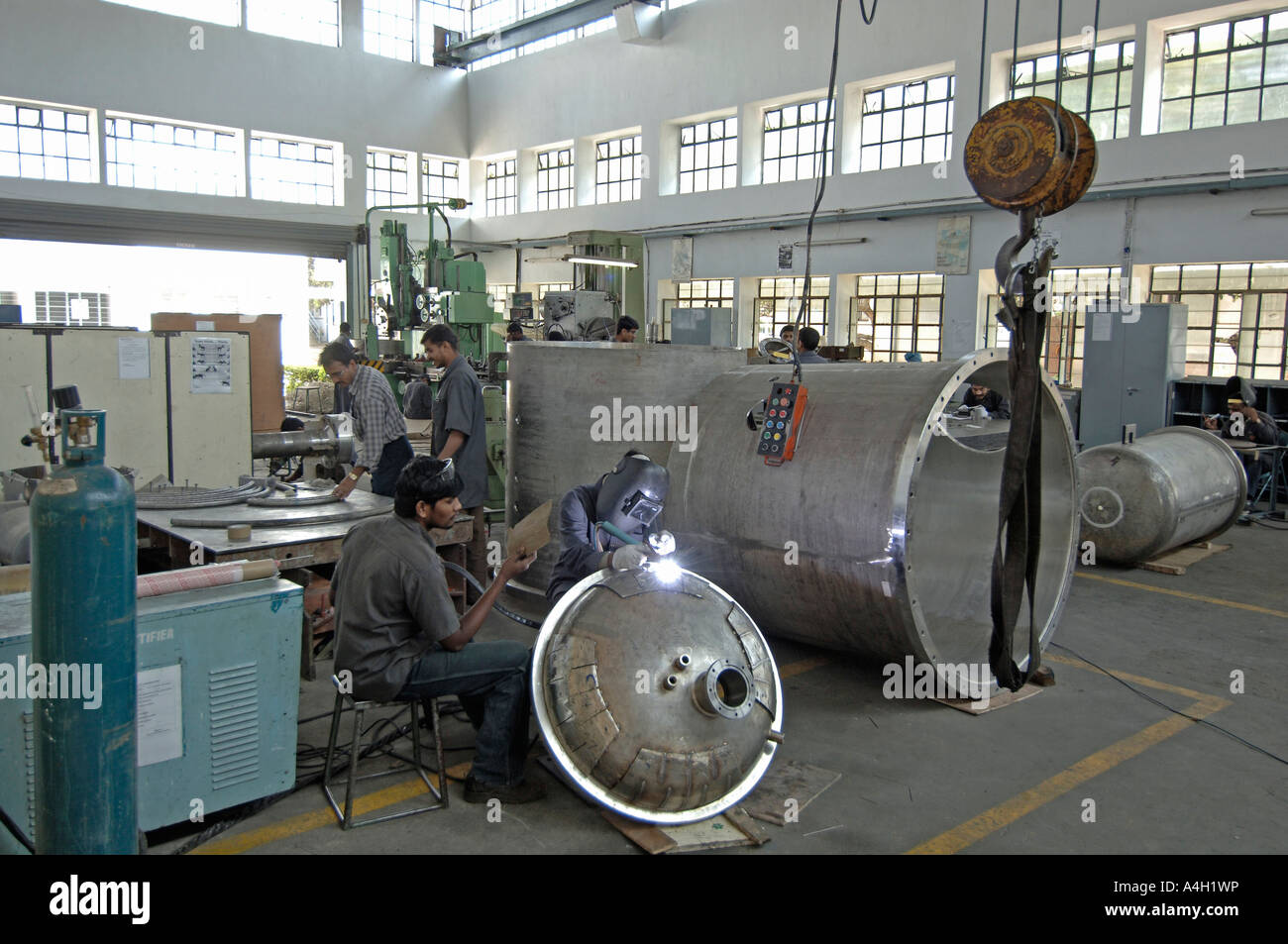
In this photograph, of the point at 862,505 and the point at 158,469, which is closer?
the point at 862,505

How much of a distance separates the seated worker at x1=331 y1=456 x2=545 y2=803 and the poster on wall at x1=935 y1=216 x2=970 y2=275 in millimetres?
13895

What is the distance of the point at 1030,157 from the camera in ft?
11.3

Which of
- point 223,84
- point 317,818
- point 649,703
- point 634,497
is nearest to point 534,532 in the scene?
point 634,497

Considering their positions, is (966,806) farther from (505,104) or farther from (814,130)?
(505,104)

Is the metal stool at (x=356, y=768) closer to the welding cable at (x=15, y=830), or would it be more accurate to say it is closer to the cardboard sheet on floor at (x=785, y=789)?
the welding cable at (x=15, y=830)

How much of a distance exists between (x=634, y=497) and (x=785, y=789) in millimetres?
1437

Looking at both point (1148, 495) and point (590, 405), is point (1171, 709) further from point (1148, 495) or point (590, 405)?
point (590, 405)

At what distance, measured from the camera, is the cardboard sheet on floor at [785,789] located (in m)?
3.80

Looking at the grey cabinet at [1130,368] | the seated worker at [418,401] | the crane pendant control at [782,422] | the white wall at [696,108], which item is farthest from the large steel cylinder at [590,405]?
the white wall at [696,108]

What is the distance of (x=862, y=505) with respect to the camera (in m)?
4.64

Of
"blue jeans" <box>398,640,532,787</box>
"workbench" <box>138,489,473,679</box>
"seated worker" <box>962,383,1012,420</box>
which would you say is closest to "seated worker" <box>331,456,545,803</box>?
"blue jeans" <box>398,640,532,787</box>

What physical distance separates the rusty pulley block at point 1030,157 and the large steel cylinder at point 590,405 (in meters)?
2.55

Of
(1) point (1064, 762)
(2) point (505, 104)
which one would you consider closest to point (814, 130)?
(2) point (505, 104)

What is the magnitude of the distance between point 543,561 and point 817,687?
2221mm
